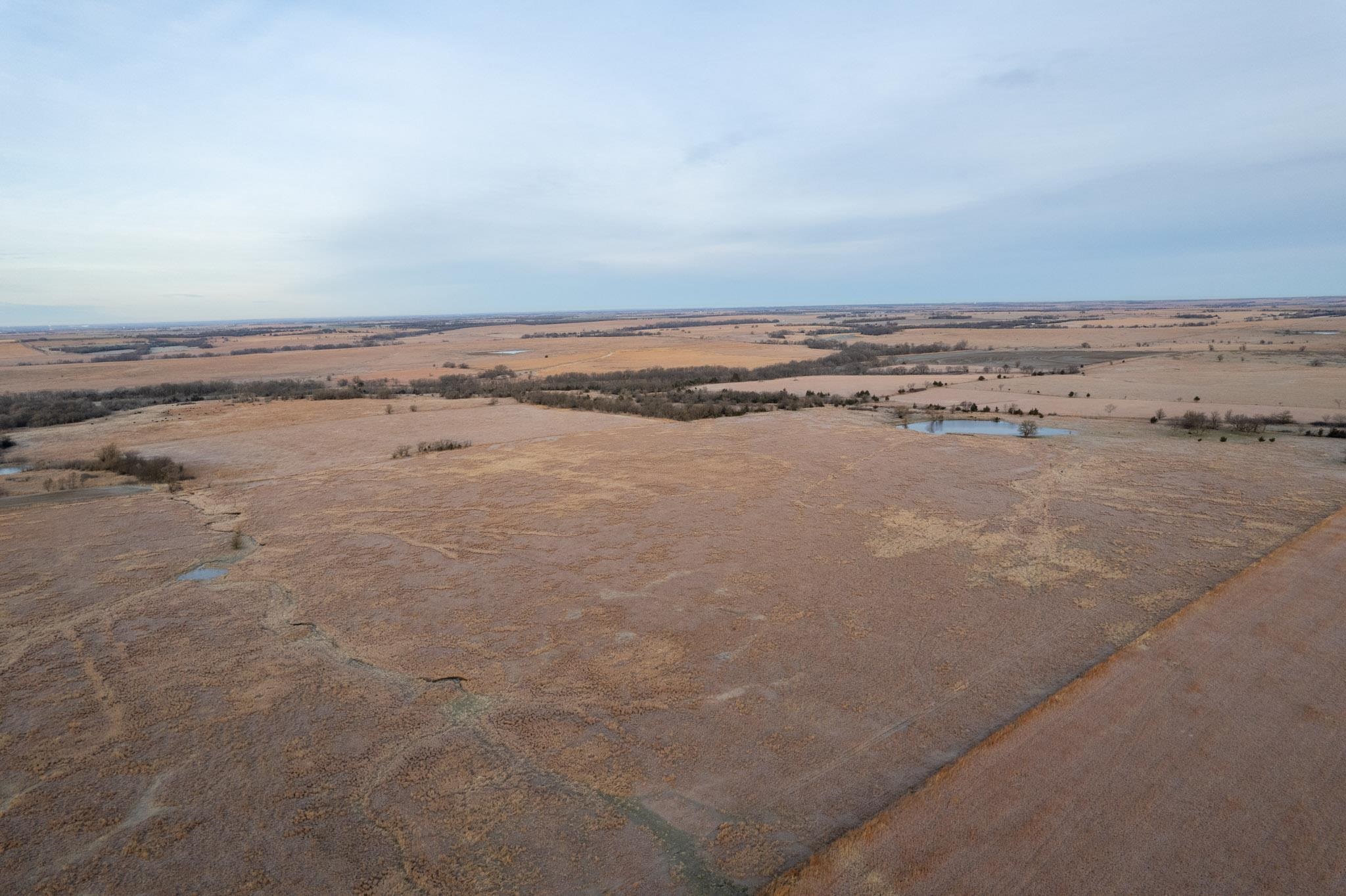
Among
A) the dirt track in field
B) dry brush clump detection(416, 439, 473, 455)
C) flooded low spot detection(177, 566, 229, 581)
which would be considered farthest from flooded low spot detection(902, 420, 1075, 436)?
flooded low spot detection(177, 566, 229, 581)

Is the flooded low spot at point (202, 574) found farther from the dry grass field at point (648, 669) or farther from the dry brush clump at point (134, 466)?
the dry brush clump at point (134, 466)

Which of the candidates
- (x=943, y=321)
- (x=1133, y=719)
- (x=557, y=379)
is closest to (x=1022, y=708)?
(x=1133, y=719)

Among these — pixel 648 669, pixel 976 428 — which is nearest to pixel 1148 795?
pixel 648 669

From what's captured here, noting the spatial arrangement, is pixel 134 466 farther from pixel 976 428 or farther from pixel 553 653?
pixel 976 428

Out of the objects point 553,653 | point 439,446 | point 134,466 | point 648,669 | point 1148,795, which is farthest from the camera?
point 439,446

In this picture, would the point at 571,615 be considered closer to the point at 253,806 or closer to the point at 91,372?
the point at 253,806

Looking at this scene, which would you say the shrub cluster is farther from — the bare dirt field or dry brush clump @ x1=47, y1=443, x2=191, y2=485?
the bare dirt field
